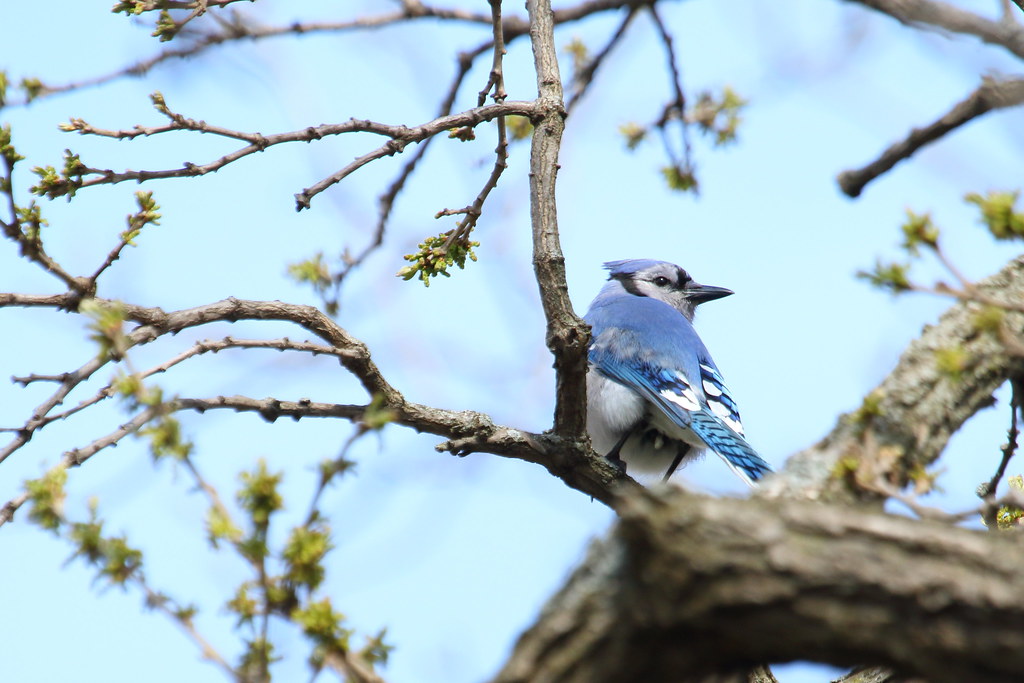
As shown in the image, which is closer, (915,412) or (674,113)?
(915,412)

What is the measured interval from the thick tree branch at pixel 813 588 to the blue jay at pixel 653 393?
2.75 metres

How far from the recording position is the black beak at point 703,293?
19.4 ft

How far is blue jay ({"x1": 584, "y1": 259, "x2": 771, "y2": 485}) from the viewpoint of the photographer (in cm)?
446

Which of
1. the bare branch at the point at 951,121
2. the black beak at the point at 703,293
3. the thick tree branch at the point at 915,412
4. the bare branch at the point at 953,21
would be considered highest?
the black beak at the point at 703,293

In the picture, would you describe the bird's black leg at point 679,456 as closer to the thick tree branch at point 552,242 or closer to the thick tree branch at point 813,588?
the thick tree branch at point 552,242

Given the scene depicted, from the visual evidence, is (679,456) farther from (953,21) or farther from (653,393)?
(953,21)

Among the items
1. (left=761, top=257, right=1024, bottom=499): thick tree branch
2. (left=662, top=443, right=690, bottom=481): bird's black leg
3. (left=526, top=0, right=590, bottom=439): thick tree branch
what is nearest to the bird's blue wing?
(left=662, top=443, right=690, bottom=481): bird's black leg

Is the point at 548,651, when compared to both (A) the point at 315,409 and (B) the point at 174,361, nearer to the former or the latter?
(B) the point at 174,361

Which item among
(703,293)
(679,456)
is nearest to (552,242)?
(679,456)

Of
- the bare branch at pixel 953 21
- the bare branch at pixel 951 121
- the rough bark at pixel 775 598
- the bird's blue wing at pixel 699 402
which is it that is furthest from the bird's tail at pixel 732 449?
the rough bark at pixel 775 598

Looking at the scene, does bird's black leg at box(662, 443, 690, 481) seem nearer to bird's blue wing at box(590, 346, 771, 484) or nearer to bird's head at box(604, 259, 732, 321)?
bird's blue wing at box(590, 346, 771, 484)

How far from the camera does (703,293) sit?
5973mm

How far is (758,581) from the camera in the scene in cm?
130

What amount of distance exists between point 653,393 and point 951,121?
2.40 m
